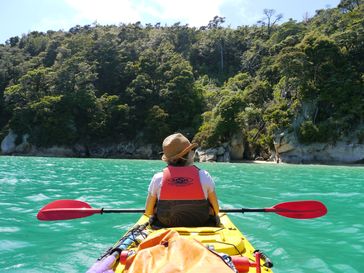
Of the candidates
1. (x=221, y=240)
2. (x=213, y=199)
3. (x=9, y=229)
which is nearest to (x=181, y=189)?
(x=213, y=199)

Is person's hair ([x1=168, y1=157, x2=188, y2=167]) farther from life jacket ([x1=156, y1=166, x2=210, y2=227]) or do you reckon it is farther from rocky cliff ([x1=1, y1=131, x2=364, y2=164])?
rocky cliff ([x1=1, y1=131, x2=364, y2=164])

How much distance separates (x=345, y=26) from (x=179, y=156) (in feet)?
147

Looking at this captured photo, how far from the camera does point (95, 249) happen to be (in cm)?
549

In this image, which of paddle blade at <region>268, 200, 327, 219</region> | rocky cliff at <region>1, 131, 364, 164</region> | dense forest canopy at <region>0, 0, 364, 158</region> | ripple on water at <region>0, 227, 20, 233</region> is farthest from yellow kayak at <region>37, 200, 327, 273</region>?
dense forest canopy at <region>0, 0, 364, 158</region>

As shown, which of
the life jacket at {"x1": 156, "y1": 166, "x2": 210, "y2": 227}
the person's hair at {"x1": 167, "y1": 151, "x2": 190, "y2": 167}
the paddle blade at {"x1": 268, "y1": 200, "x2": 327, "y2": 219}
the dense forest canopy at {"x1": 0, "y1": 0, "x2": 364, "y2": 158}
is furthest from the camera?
the dense forest canopy at {"x1": 0, "y1": 0, "x2": 364, "y2": 158}

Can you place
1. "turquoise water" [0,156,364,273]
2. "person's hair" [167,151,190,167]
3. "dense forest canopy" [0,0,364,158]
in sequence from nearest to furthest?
"person's hair" [167,151,190,167], "turquoise water" [0,156,364,273], "dense forest canopy" [0,0,364,158]

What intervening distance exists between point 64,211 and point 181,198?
2.11 m

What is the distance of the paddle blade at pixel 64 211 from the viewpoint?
5.12 meters

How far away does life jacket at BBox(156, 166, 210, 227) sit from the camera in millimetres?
3988

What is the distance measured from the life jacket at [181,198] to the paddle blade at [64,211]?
1.55 metres

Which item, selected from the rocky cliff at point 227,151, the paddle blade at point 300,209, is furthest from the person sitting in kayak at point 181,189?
the rocky cliff at point 227,151

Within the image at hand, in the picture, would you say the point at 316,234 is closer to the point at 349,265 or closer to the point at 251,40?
the point at 349,265

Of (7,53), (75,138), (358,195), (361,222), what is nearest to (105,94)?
(75,138)

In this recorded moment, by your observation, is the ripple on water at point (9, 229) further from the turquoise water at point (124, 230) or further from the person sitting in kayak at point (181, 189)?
the person sitting in kayak at point (181, 189)
